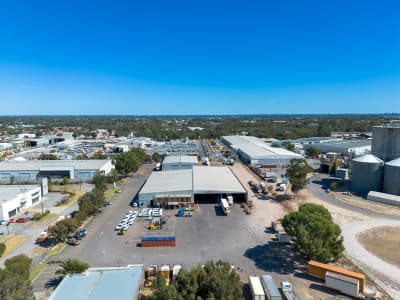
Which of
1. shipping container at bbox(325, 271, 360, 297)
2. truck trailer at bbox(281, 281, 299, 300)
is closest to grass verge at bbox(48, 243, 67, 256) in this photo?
truck trailer at bbox(281, 281, 299, 300)

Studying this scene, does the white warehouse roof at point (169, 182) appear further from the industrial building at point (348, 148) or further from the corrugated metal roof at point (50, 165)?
the industrial building at point (348, 148)

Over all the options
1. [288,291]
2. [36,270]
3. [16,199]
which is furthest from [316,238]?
[16,199]

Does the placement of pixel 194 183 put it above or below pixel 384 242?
above

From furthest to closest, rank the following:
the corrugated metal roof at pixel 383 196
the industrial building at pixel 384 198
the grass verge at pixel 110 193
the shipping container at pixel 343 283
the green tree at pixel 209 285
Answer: the grass verge at pixel 110 193, the corrugated metal roof at pixel 383 196, the industrial building at pixel 384 198, the shipping container at pixel 343 283, the green tree at pixel 209 285

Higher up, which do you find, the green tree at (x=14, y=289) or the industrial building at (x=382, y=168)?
the industrial building at (x=382, y=168)

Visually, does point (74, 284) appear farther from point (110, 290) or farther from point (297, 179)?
point (297, 179)

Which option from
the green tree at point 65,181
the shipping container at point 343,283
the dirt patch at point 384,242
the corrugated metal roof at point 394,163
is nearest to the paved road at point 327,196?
the dirt patch at point 384,242

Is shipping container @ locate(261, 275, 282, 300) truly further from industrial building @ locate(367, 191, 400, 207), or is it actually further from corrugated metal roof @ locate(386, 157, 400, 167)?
corrugated metal roof @ locate(386, 157, 400, 167)

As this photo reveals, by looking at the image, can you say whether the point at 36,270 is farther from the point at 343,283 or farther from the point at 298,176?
the point at 298,176
